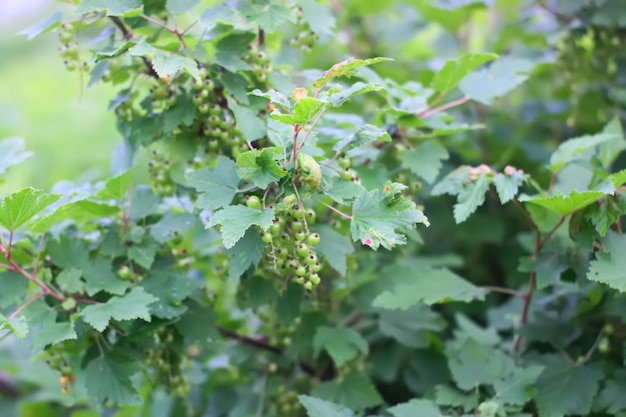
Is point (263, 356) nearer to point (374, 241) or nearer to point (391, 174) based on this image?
point (391, 174)

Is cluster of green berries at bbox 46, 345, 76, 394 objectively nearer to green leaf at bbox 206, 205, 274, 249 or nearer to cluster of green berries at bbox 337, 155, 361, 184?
green leaf at bbox 206, 205, 274, 249

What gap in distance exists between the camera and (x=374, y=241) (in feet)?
2.96

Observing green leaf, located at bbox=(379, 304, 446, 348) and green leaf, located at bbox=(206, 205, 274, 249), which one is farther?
green leaf, located at bbox=(379, 304, 446, 348)

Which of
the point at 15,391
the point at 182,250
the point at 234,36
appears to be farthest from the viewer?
the point at 15,391

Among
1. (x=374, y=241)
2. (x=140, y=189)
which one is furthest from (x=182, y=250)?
(x=374, y=241)

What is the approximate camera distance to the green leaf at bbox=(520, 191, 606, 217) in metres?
1.03

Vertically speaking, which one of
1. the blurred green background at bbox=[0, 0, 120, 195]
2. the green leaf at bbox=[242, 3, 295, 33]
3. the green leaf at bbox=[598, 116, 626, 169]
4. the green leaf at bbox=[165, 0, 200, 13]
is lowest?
the blurred green background at bbox=[0, 0, 120, 195]

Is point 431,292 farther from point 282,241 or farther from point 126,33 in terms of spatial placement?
point 126,33

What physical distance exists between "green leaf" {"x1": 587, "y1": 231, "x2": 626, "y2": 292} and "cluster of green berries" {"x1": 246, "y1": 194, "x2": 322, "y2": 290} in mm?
421

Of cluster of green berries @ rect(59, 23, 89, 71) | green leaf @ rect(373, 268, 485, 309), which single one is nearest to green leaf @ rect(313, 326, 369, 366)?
green leaf @ rect(373, 268, 485, 309)

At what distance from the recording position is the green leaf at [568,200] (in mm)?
1027

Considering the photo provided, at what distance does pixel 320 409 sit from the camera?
1028mm

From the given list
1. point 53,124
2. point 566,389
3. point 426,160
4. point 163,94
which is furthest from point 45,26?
point 53,124

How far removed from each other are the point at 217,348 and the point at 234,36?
596 millimetres
